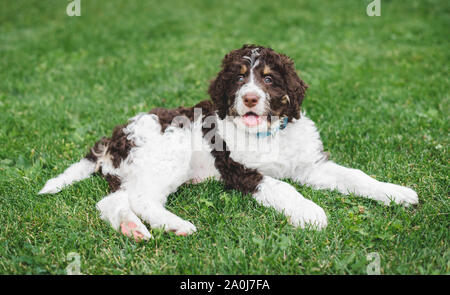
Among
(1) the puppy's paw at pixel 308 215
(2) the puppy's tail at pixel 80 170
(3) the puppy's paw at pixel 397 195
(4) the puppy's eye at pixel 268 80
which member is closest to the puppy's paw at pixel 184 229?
(1) the puppy's paw at pixel 308 215

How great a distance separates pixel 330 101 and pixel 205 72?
218 centimetres

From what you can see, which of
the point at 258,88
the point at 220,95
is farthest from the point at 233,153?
the point at 258,88

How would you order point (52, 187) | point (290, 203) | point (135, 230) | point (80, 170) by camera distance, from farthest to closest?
1. point (80, 170)
2. point (52, 187)
3. point (290, 203)
4. point (135, 230)

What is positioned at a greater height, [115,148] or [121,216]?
[115,148]

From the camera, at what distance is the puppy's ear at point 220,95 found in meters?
3.25

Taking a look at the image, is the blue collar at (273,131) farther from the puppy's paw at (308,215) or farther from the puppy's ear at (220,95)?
the puppy's paw at (308,215)

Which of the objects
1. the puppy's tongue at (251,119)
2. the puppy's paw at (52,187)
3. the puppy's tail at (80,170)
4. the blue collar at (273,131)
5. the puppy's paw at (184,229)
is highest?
the puppy's tongue at (251,119)

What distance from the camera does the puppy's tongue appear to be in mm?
3100

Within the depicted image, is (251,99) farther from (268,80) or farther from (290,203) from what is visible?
(290,203)

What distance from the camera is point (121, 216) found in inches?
109

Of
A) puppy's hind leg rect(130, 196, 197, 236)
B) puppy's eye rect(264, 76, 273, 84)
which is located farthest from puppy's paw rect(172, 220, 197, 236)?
puppy's eye rect(264, 76, 273, 84)

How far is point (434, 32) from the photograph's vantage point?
25.7ft

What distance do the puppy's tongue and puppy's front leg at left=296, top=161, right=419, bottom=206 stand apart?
0.69 m

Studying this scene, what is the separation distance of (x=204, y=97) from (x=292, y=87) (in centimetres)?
227
